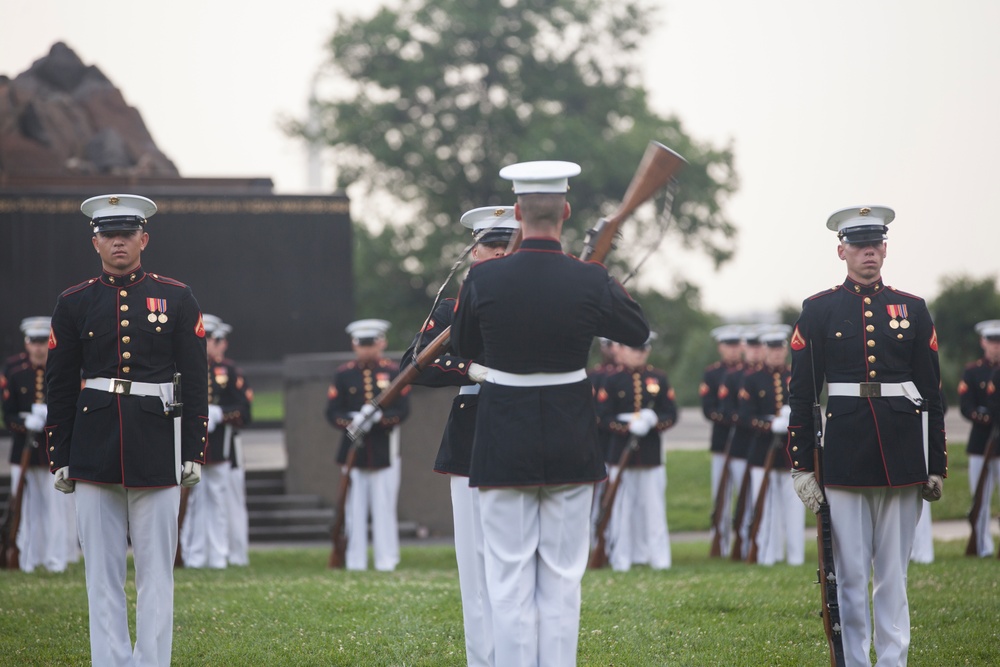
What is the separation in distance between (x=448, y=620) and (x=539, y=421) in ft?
10.2

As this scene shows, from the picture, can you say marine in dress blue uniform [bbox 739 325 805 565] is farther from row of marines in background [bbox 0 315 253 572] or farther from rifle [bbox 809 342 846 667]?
rifle [bbox 809 342 846 667]

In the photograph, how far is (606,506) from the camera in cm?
1225

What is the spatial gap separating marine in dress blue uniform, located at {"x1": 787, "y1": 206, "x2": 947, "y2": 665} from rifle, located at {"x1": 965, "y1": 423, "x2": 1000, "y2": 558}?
6.64m

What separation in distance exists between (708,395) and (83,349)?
9.21m

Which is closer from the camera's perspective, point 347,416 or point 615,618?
point 615,618

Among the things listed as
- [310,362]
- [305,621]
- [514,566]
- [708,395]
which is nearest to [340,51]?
[310,362]

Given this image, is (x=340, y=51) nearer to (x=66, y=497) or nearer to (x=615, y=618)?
(x=66, y=497)

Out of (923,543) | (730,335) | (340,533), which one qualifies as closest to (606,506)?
(340,533)

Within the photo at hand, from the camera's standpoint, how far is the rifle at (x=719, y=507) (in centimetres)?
1336

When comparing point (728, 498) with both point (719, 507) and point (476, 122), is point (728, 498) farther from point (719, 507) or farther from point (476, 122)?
point (476, 122)

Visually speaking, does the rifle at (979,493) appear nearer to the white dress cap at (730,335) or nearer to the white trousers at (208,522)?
the white dress cap at (730,335)

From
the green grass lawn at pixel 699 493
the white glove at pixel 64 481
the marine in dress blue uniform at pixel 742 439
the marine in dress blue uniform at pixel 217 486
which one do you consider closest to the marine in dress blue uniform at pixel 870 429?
the white glove at pixel 64 481

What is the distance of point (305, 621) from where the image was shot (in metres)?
7.74

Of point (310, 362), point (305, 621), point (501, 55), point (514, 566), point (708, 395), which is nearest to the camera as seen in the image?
point (514, 566)
